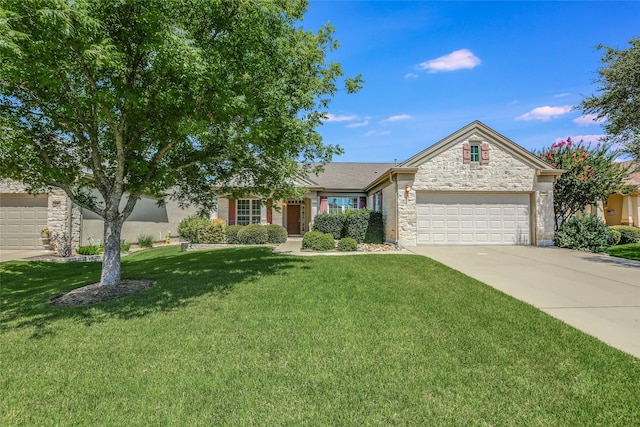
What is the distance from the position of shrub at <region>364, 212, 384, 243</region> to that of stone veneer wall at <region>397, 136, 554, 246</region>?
7.56ft

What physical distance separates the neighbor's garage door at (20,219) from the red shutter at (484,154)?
790 inches

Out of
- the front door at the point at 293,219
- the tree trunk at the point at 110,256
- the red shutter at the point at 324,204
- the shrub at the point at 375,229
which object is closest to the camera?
the tree trunk at the point at 110,256

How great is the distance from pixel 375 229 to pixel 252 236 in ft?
21.1

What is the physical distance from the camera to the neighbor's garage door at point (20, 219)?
14281 millimetres

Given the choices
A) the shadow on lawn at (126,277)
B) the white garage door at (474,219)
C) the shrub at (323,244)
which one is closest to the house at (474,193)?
the white garage door at (474,219)

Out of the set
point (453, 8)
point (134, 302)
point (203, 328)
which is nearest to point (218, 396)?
point (203, 328)

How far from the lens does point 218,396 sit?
114 inches

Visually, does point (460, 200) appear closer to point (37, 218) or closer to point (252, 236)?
point (252, 236)

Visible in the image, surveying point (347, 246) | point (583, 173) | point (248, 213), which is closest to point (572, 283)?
point (347, 246)

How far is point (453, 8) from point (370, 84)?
11.4ft

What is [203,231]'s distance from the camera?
15.9 meters

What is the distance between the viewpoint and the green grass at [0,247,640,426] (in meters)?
2.69

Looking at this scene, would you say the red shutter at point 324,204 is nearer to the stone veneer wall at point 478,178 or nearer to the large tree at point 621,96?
the stone veneer wall at point 478,178

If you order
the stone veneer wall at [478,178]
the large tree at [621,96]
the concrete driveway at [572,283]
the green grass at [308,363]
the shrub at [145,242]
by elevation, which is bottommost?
the green grass at [308,363]
